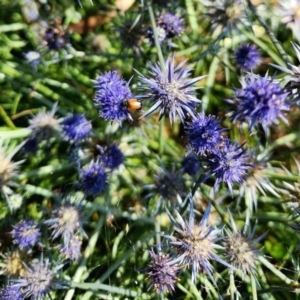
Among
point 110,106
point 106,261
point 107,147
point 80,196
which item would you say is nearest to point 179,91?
point 110,106

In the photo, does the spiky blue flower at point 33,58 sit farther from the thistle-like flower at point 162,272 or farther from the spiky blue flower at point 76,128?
the thistle-like flower at point 162,272

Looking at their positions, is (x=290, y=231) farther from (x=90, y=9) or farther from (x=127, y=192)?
(x=90, y=9)

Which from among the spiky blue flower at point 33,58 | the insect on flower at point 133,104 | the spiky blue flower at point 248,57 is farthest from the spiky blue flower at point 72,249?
the spiky blue flower at point 248,57

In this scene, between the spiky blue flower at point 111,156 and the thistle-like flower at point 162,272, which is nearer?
the thistle-like flower at point 162,272

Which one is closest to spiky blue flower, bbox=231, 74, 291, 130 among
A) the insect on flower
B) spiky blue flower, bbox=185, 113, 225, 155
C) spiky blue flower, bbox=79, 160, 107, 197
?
spiky blue flower, bbox=185, 113, 225, 155

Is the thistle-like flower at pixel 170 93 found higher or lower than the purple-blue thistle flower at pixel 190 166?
higher
